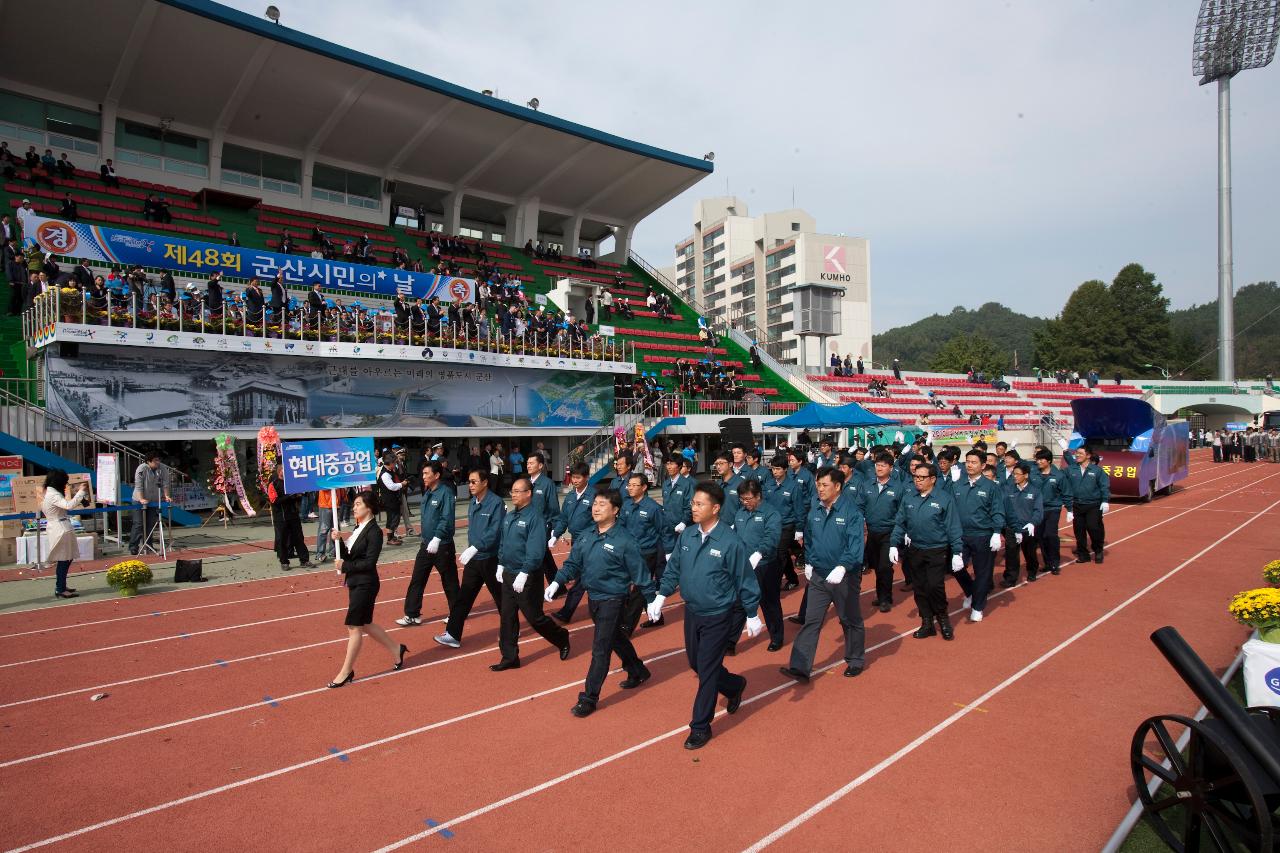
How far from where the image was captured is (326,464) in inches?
469

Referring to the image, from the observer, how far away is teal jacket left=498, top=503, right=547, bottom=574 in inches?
256

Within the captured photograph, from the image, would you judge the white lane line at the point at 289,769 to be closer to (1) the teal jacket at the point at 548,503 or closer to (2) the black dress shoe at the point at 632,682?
(2) the black dress shoe at the point at 632,682

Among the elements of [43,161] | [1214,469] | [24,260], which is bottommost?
[1214,469]

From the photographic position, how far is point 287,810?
4297mm

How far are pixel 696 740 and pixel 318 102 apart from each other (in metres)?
29.0

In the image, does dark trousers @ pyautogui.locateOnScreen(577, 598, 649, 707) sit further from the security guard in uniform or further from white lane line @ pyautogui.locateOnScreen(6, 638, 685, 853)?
white lane line @ pyautogui.locateOnScreen(6, 638, 685, 853)

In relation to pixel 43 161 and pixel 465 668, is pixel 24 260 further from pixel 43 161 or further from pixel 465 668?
pixel 465 668

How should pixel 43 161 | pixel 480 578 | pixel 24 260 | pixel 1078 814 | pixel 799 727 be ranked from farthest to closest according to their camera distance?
pixel 43 161 < pixel 24 260 < pixel 480 578 < pixel 799 727 < pixel 1078 814

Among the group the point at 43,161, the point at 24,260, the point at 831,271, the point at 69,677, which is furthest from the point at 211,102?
the point at 831,271

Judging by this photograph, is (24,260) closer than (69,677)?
No

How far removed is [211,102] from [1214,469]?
43534 mm

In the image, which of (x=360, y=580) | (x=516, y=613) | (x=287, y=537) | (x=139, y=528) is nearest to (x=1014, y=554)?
(x=516, y=613)

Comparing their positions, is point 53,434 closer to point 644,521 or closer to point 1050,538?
point 644,521

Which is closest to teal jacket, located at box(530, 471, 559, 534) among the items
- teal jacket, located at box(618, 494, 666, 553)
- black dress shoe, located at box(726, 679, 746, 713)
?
teal jacket, located at box(618, 494, 666, 553)
